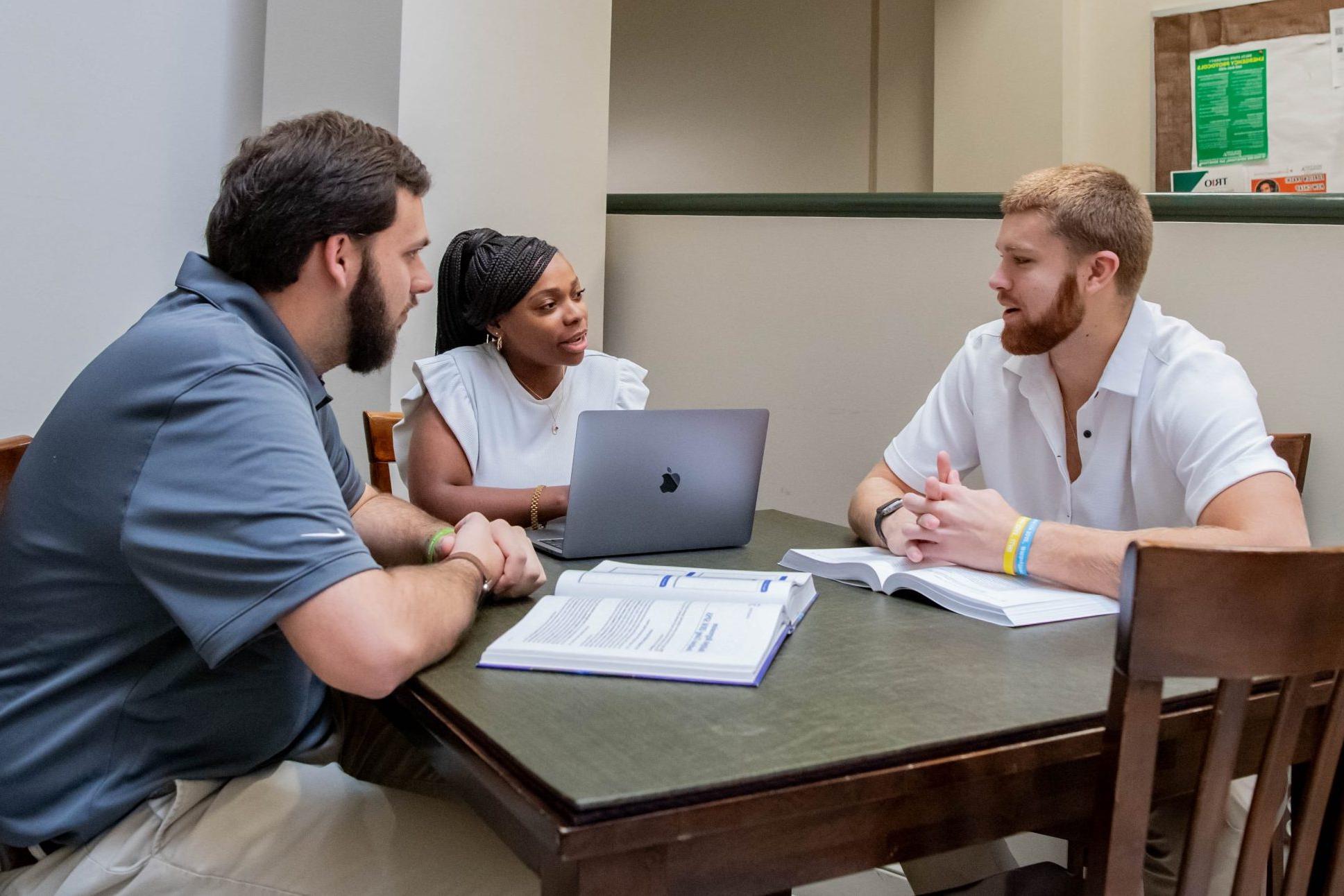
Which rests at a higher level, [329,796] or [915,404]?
[915,404]

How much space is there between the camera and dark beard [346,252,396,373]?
1265mm

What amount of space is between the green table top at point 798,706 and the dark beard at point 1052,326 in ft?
2.31

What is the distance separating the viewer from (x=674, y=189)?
19.1 ft

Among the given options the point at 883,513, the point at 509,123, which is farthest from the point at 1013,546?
the point at 509,123

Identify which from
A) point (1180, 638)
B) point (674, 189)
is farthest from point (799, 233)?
point (674, 189)

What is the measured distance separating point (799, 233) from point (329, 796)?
2073mm

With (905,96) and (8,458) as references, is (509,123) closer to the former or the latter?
(8,458)

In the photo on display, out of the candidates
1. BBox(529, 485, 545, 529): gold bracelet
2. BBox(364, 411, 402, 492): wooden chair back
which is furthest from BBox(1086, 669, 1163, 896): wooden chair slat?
BBox(364, 411, 402, 492): wooden chair back

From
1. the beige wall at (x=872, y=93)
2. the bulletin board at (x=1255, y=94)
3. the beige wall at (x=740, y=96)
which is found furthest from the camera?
the beige wall at (x=740, y=96)

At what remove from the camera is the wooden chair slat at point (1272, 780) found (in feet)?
2.52

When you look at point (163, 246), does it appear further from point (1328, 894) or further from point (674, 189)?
point (674, 189)

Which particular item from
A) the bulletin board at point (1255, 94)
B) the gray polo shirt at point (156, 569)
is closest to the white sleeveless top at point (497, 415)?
the gray polo shirt at point (156, 569)

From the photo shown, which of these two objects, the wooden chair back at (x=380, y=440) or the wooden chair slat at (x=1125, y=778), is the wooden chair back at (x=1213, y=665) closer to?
the wooden chair slat at (x=1125, y=778)

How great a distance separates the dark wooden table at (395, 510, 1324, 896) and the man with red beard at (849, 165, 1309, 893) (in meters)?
0.32
